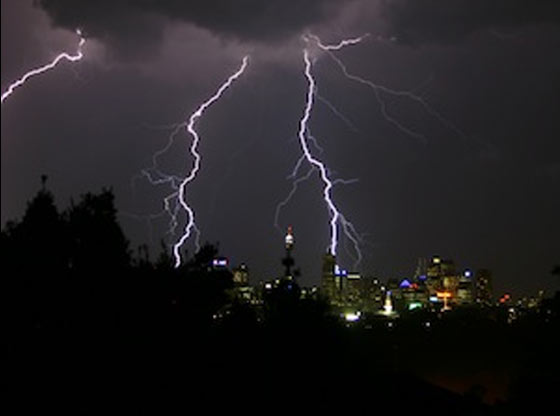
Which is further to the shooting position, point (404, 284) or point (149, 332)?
point (404, 284)

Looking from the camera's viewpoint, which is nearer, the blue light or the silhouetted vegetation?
the silhouetted vegetation

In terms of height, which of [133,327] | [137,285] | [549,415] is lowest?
[549,415]

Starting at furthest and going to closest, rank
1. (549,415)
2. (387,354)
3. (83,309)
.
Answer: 1. (387,354)
2. (549,415)
3. (83,309)

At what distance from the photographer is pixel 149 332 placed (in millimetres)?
8945

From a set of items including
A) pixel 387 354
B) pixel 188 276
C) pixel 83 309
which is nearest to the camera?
pixel 83 309

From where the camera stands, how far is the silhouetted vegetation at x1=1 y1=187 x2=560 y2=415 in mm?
8211

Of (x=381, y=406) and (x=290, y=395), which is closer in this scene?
(x=290, y=395)

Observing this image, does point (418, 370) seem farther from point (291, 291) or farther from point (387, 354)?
point (291, 291)

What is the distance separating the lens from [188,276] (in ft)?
32.7

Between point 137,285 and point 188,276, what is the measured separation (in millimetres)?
914

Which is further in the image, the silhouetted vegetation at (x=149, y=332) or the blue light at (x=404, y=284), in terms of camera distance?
the blue light at (x=404, y=284)

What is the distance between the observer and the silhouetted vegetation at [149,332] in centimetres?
821

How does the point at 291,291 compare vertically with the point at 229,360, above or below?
above

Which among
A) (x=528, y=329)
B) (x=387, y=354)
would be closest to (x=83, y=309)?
(x=387, y=354)
